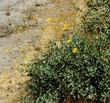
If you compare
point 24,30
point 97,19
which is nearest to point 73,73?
point 97,19

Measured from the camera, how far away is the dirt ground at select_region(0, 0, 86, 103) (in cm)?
770

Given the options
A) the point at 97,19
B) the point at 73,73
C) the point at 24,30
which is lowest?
the point at 24,30

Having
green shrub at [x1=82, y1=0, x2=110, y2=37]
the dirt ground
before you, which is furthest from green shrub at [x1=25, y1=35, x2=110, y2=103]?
green shrub at [x1=82, y1=0, x2=110, y2=37]

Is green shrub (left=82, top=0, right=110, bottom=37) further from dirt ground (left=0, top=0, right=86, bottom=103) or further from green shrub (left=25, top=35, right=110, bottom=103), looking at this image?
green shrub (left=25, top=35, right=110, bottom=103)

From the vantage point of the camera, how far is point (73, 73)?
6801 millimetres

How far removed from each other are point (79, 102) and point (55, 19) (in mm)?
2835

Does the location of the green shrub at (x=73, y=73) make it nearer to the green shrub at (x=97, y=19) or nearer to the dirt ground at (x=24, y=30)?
the dirt ground at (x=24, y=30)

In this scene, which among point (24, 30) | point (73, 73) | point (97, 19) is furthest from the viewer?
point (24, 30)

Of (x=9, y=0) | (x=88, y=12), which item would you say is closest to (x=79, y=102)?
(x=88, y=12)

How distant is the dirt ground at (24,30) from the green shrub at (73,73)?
0.50 metres

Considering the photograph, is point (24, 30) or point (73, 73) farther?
point (24, 30)

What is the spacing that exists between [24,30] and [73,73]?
2622 mm

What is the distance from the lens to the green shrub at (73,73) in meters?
6.67

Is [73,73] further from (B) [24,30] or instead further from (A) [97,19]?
(B) [24,30]
